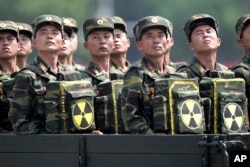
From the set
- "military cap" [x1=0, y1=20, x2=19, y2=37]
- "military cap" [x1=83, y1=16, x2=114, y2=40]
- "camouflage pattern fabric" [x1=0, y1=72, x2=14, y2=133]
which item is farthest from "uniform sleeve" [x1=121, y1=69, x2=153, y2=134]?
"military cap" [x1=0, y1=20, x2=19, y2=37]

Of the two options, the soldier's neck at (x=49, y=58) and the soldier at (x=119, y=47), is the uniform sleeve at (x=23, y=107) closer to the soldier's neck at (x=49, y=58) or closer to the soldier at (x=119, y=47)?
the soldier's neck at (x=49, y=58)

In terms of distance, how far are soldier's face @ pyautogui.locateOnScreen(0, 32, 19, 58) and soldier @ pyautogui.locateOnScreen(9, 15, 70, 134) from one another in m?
0.62

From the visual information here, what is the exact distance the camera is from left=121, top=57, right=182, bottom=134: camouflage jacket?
353 inches

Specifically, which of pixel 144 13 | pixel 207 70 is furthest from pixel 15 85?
pixel 144 13

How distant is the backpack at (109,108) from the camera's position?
9.44 metres

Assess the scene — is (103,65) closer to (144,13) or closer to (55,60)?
(55,60)

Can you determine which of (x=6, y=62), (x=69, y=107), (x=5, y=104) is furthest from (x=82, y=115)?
Result: (x=6, y=62)

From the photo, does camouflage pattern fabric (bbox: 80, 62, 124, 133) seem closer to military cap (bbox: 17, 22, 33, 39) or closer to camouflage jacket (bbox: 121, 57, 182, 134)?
camouflage jacket (bbox: 121, 57, 182, 134)

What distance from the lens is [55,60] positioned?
9.97 meters

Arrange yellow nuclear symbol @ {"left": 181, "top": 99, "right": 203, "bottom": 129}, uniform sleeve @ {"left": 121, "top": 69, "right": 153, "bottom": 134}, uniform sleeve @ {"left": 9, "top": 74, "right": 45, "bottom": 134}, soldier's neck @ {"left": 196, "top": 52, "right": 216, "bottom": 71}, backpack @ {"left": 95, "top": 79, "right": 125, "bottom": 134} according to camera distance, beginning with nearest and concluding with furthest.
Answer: yellow nuclear symbol @ {"left": 181, "top": 99, "right": 203, "bottom": 129} → uniform sleeve @ {"left": 121, "top": 69, "right": 153, "bottom": 134} → uniform sleeve @ {"left": 9, "top": 74, "right": 45, "bottom": 134} → backpack @ {"left": 95, "top": 79, "right": 125, "bottom": 134} → soldier's neck @ {"left": 196, "top": 52, "right": 216, "bottom": 71}

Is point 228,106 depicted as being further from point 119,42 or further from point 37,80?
point 119,42

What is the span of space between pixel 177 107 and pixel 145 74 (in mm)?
773

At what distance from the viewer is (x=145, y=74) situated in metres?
9.33

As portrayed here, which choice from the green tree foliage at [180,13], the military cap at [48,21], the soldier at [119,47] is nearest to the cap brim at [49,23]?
the military cap at [48,21]
